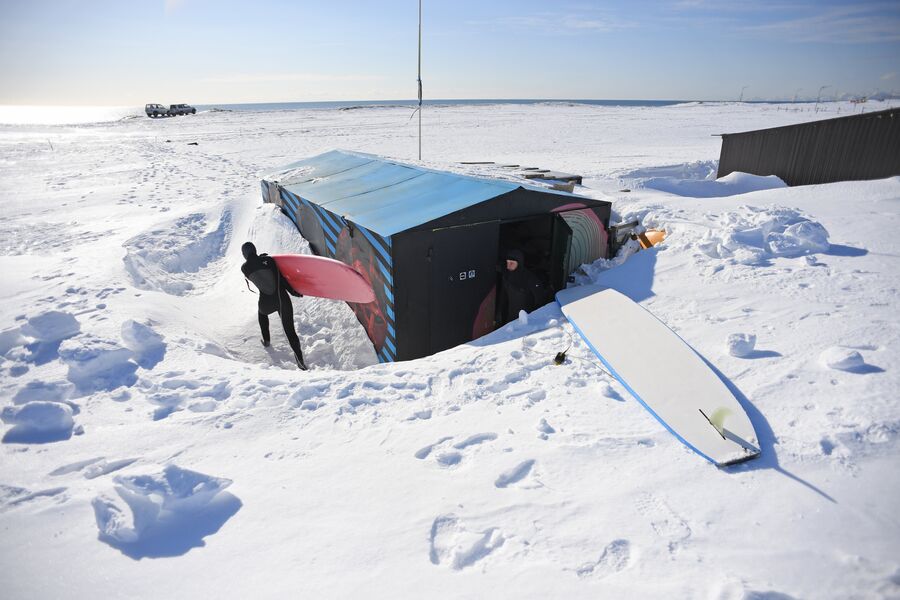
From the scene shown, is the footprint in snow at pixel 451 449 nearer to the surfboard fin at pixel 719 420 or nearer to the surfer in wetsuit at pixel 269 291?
the surfboard fin at pixel 719 420

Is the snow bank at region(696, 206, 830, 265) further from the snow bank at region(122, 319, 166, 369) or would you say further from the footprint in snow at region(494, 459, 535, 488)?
the snow bank at region(122, 319, 166, 369)

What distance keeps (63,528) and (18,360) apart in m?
2.90

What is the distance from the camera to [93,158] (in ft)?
75.5

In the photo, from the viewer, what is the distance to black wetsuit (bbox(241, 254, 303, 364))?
6.44 m

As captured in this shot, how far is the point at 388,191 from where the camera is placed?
815 centimetres

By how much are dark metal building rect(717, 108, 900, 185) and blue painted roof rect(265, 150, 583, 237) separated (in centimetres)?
972

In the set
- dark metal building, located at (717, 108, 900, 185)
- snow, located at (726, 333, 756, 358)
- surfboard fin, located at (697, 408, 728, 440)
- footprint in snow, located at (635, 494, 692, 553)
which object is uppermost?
dark metal building, located at (717, 108, 900, 185)

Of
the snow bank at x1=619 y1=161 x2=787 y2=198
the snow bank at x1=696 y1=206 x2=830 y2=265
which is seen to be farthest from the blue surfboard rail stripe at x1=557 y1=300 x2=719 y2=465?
the snow bank at x1=619 y1=161 x2=787 y2=198

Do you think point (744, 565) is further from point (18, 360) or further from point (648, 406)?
point (18, 360)

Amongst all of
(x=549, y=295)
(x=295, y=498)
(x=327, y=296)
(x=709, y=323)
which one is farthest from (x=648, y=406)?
(x=327, y=296)

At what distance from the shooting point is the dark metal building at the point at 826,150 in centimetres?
1098

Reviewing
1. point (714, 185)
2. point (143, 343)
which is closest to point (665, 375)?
point (143, 343)

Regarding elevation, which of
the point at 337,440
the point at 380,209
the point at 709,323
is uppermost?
the point at 380,209

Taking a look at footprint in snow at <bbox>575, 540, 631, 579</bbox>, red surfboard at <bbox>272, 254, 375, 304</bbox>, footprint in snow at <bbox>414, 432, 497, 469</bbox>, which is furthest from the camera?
red surfboard at <bbox>272, 254, 375, 304</bbox>
